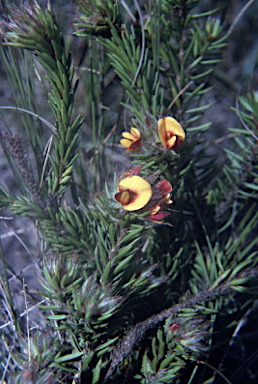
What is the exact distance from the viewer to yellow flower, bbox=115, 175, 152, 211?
329 mm

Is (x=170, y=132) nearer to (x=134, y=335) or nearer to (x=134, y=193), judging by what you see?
(x=134, y=193)

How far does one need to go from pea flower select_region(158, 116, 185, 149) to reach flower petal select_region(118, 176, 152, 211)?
88 mm

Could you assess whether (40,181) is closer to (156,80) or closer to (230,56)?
(156,80)

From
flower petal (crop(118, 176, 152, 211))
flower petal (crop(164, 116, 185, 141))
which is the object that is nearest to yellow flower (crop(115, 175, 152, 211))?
flower petal (crop(118, 176, 152, 211))

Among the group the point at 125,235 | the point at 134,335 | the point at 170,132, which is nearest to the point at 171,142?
the point at 170,132

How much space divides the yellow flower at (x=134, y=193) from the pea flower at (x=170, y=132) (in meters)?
0.09

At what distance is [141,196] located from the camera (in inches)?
13.1

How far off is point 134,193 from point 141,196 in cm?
1

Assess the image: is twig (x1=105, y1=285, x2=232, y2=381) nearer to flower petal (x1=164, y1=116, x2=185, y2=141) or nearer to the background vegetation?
the background vegetation

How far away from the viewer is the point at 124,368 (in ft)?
1.61

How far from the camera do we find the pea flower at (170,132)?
0.38 m

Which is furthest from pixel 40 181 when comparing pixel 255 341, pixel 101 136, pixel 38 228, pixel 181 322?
pixel 255 341

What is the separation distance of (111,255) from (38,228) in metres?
0.26

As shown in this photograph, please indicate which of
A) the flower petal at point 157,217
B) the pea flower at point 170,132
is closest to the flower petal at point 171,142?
the pea flower at point 170,132
